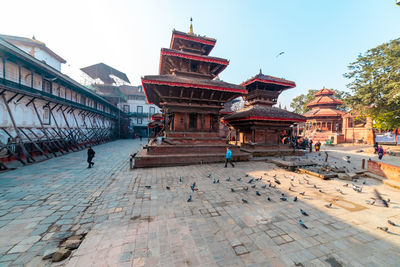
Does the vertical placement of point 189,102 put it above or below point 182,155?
above

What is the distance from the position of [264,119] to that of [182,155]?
7.96m

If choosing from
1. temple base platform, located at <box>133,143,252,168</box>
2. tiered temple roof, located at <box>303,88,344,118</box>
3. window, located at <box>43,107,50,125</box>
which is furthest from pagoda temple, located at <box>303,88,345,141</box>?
window, located at <box>43,107,50,125</box>

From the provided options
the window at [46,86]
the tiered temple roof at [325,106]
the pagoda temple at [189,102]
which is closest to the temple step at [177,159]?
the pagoda temple at [189,102]

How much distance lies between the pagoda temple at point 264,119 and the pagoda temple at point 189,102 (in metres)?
3.06

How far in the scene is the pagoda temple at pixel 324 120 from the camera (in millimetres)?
29781

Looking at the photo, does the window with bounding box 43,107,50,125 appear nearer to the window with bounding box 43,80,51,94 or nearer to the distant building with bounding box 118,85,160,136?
the window with bounding box 43,80,51,94

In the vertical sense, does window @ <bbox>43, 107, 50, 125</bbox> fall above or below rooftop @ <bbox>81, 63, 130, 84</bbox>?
below

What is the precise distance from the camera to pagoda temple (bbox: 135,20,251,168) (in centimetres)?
999

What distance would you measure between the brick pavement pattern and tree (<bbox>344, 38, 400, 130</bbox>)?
17346 mm

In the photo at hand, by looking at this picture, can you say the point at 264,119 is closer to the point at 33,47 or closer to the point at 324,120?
the point at 324,120

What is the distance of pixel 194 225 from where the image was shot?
3.65 m

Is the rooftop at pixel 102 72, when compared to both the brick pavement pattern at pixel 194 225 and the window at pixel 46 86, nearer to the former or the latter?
the window at pixel 46 86

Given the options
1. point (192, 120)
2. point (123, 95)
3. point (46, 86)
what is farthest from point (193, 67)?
point (123, 95)

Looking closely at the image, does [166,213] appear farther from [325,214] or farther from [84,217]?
[325,214]
